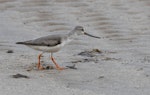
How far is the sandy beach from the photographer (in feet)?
29.9

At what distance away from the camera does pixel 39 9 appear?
15734mm

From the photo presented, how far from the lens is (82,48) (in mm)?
12117

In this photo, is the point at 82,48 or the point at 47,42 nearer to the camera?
the point at 47,42

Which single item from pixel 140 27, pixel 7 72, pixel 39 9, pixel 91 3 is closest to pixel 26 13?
pixel 39 9

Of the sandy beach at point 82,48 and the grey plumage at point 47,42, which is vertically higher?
the grey plumage at point 47,42

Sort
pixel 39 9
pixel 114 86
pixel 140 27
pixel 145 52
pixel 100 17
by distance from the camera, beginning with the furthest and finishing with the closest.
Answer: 1. pixel 39 9
2. pixel 100 17
3. pixel 140 27
4. pixel 145 52
5. pixel 114 86

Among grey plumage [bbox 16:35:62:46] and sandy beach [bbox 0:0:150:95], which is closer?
sandy beach [bbox 0:0:150:95]

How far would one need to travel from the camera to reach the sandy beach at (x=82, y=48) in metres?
9.10

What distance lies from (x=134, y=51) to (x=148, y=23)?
247cm

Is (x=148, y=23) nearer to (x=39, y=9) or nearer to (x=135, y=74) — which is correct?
(x=39, y=9)

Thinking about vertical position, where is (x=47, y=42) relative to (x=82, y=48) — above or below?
above

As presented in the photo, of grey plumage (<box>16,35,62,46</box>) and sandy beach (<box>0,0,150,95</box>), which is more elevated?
grey plumage (<box>16,35,62,46</box>)

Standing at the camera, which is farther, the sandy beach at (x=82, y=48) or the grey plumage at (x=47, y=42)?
the grey plumage at (x=47, y=42)

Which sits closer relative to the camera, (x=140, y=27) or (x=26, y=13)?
(x=140, y=27)
